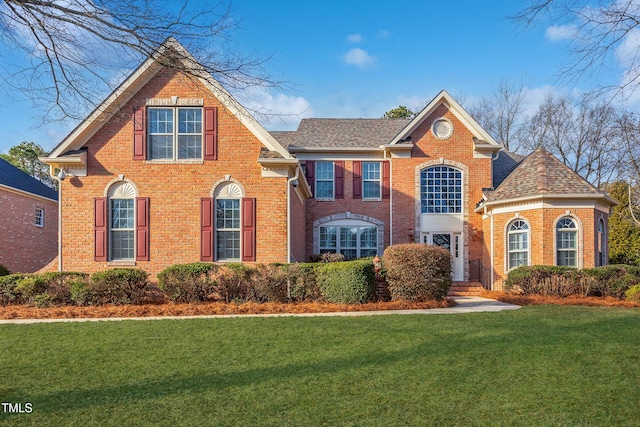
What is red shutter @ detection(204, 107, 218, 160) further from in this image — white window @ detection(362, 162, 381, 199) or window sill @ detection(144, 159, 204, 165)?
white window @ detection(362, 162, 381, 199)

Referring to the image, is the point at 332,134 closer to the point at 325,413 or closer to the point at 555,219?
the point at 555,219

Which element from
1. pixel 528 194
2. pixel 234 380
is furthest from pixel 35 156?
pixel 234 380

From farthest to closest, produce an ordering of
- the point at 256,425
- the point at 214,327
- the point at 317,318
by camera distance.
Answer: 1. the point at 317,318
2. the point at 214,327
3. the point at 256,425

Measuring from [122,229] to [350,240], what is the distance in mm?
8922

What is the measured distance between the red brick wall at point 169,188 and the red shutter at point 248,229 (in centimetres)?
13

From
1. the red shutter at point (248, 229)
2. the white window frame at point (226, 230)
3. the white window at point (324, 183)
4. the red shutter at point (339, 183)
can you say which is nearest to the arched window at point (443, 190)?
the red shutter at point (339, 183)

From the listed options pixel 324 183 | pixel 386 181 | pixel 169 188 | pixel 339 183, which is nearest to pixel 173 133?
pixel 169 188

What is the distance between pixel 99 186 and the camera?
48.2 ft

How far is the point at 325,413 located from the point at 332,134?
17.3 meters

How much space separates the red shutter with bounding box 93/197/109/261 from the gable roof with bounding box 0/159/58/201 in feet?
28.7

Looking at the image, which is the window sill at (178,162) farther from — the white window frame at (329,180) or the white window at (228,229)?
the white window frame at (329,180)

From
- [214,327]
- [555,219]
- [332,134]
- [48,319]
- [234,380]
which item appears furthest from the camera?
[332,134]

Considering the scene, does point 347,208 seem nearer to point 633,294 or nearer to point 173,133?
point 173,133

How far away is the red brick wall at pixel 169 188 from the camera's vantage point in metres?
14.5
